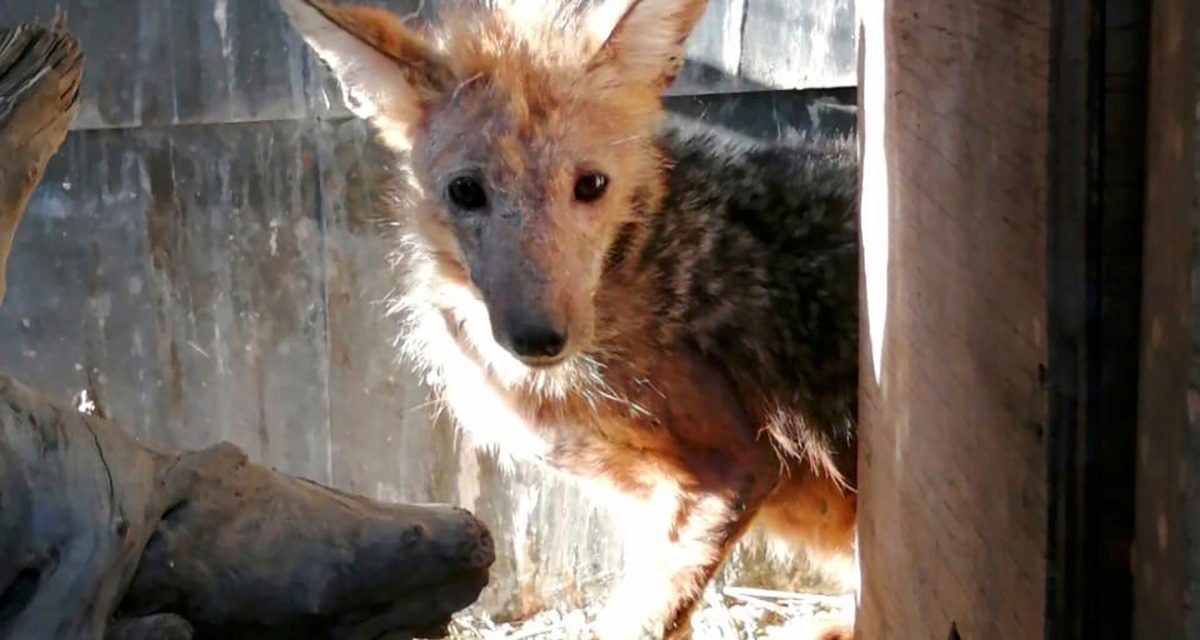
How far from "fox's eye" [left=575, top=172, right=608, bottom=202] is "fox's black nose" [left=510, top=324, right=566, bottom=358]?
1.05 ft

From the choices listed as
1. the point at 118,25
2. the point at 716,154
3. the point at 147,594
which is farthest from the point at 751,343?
the point at 118,25

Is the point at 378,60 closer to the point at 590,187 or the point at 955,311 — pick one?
the point at 590,187

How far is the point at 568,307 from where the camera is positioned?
2256mm

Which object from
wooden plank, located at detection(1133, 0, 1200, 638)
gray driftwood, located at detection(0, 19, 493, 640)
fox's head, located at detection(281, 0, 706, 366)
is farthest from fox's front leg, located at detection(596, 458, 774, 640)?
wooden plank, located at detection(1133, 0, 1200, 638)

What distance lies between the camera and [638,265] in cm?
257

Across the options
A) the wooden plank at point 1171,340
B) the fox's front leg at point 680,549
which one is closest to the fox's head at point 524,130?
the fox's front leg at point 680,549

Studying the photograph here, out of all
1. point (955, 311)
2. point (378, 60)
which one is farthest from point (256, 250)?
point (955, 311)

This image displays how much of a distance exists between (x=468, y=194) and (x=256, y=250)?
1.24 m

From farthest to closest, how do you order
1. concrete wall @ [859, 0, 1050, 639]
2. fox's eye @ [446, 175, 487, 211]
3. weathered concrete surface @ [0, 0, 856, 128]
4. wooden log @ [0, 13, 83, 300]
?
weathered concrete surface @ [0, 0, 856, 128] < fox's eye @ [446, 175, 487, 211] < wooden log @ [0, 13, 83, 300] < concrete wall @ [859, 0, 1050, 639]

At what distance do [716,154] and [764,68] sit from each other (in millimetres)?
607

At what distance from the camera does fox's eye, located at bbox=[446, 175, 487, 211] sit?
2412mm

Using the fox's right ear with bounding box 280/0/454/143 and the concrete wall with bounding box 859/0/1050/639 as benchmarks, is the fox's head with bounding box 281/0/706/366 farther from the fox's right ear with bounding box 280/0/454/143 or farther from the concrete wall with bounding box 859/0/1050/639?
the concrete wall with bounding box 859/0/1050/639

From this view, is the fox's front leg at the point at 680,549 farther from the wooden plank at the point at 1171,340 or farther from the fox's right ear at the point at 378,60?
the wooden plank at the point at 1171,340

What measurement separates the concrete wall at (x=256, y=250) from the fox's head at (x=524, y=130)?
742 mm
